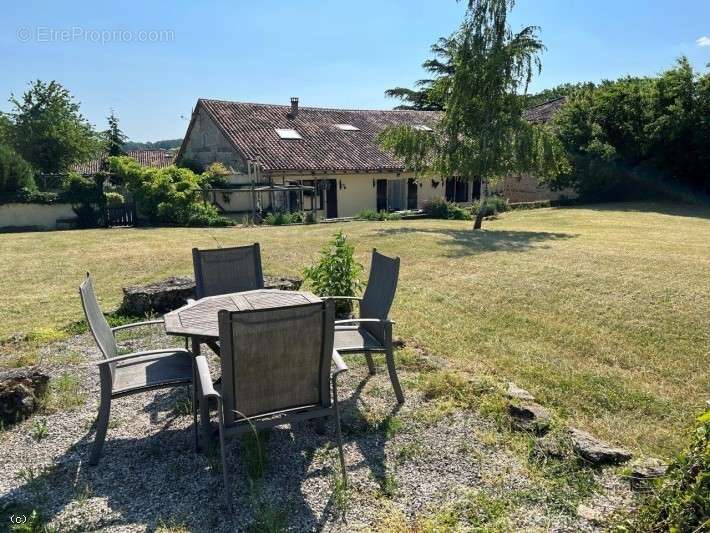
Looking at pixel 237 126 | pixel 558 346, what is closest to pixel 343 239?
pixel 558 346

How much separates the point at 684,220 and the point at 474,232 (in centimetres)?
864

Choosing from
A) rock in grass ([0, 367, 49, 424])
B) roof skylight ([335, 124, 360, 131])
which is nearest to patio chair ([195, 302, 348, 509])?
rock in grass ([0, 367, 49, 424])

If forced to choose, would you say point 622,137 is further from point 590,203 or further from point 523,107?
point 523,107

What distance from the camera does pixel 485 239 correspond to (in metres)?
12.5

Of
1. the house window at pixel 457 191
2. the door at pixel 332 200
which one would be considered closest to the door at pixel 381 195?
the door at pixel 332 200

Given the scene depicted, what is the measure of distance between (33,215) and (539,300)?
63.4 feet

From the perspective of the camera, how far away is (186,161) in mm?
24875

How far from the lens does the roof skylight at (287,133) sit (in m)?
24.1

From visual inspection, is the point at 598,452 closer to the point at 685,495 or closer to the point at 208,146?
the point at 685,495

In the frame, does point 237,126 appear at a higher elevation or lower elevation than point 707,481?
higher

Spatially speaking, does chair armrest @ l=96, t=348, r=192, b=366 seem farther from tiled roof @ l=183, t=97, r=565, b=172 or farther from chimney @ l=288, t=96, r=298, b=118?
chimney @ l=288, t=96, r=298, b=118

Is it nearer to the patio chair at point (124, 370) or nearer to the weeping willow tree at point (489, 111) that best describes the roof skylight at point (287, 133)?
the weeping willow tree at point (489, 111)

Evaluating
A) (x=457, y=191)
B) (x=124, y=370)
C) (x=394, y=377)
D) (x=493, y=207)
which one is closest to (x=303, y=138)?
(x=457, y=191)

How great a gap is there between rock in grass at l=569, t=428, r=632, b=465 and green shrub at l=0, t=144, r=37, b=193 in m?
21.7
